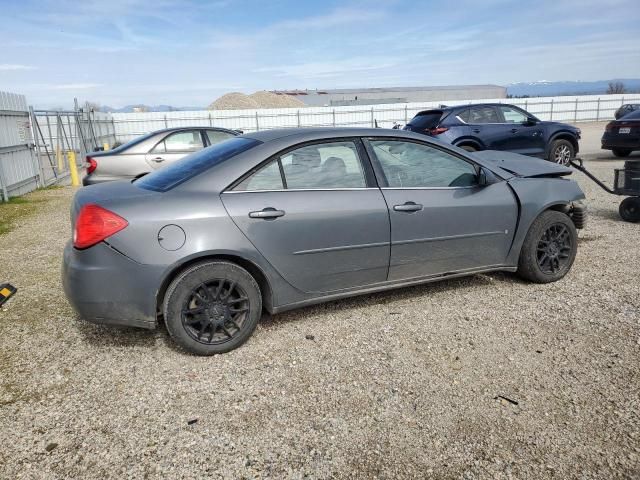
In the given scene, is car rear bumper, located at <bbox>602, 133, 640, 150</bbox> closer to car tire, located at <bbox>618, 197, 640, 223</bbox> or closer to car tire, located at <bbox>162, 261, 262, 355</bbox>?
car tire, located at <bbox>618, 197, 640, 223</bbox>

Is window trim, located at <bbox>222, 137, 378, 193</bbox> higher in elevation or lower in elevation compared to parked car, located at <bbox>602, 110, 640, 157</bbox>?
higher

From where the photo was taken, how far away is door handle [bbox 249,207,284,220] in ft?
10.8

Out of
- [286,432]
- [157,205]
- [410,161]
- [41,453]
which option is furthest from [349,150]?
[41,453]

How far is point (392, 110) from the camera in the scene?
→ 31.5 meters

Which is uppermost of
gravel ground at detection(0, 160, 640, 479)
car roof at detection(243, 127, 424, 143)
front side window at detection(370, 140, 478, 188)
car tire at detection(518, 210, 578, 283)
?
car roof at detection(243, 127, 424, 143)

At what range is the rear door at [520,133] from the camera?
35.4ft

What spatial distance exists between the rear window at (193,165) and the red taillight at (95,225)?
416mm

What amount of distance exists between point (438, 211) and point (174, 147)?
653 centimetres

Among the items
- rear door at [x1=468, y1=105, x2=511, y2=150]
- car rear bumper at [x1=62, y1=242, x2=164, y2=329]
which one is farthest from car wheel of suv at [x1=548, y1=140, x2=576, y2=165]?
car rear bumper at [x1=62, y1=242, x2=164, y2=329]

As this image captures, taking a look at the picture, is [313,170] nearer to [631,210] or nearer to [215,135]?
[631,210]

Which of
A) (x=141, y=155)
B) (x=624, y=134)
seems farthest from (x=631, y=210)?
(x=141, y=155)

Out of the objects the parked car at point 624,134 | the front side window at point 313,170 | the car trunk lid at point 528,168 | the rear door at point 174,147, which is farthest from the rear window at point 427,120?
the front side window at point 313,170

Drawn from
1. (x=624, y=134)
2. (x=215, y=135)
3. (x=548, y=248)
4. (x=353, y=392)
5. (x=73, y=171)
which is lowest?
(x=353, y=392)

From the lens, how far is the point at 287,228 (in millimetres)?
3363
